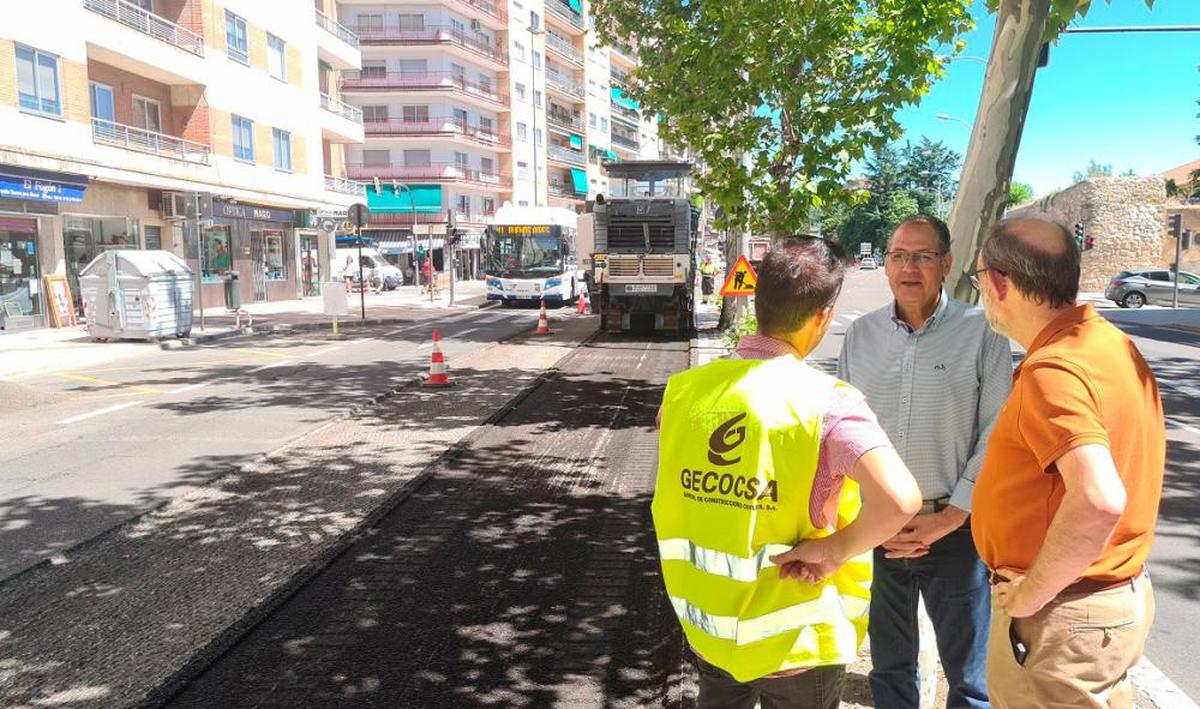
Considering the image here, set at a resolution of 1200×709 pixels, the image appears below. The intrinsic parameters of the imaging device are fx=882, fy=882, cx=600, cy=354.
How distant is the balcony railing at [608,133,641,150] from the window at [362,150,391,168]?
31.6 meters

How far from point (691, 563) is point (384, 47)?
2146 inches

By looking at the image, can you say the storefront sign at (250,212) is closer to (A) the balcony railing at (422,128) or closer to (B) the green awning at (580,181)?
(A) the balcony railing at (422,128)

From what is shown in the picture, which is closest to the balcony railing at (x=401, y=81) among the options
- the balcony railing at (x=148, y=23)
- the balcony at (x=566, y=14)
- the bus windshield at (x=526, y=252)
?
the balcony at (x=566, y=14)

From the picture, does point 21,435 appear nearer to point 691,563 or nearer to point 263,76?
point 691,563

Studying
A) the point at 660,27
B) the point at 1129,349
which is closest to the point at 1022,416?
the point at 1129,349

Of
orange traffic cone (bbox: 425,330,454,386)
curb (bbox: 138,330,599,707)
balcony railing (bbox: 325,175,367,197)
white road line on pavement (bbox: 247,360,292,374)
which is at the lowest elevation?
curb (bbox: 138,330,599,707)

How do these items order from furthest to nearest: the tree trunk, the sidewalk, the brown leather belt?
the sidewalk < the tree trunk < the brown leather belt

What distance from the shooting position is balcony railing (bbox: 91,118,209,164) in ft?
75.1

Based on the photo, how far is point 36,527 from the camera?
19.3 feet

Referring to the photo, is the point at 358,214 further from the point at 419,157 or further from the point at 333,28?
the point at 419,157

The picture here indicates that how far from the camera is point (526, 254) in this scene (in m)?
29.8


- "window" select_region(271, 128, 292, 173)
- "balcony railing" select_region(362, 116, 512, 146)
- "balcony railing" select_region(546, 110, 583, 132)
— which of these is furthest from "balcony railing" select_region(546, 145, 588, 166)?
"window" select_region(271, 128, 292, 173)

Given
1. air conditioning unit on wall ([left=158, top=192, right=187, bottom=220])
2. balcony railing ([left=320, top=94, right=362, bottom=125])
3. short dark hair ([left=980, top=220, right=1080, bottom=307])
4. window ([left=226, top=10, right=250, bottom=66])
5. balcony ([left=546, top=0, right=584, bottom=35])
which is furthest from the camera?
balcony ([left=546, top=0, right=584, bottom=35])

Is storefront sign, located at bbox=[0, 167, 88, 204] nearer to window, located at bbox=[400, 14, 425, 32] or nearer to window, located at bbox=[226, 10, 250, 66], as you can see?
window, located at bbox=[226, 10, 250, 66]
